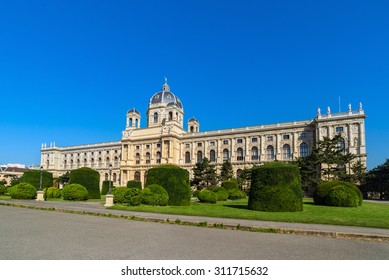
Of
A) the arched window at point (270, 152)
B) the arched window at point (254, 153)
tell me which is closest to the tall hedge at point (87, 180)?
the arched window at point (254, 153)

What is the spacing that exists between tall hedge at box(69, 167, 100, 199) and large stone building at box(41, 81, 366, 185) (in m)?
32.0

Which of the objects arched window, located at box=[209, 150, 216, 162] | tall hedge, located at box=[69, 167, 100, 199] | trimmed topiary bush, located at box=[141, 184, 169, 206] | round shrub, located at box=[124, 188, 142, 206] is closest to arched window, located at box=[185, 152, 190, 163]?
arched window, located at box=[209, 150, 216, 162]

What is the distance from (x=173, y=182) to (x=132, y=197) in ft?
12.0

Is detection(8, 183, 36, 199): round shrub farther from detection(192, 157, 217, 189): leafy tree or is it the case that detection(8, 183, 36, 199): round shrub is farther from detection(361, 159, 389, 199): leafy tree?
detection(361, 159, 389, 199): leafy tree

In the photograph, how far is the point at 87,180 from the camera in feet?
97.2

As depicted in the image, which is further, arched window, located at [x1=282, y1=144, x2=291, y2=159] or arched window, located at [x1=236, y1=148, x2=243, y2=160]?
arched window, located at [x1=236, y1=148, x2=243, y2=160]

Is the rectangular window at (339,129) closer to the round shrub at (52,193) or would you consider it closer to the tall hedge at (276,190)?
the tall hedge at (276,190)

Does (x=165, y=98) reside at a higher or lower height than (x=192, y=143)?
higher

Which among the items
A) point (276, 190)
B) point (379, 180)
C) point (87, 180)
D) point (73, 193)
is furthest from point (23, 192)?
point (379, 180)

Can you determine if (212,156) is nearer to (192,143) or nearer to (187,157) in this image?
(192,143)

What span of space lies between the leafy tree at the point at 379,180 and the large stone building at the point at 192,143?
4.28 m

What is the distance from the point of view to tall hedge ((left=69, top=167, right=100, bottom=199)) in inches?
1147

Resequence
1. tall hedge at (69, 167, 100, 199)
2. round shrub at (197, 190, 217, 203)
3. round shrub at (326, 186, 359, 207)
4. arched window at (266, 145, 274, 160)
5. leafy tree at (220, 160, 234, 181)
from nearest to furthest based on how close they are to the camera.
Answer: round shrub at (326, 186, 359, 207)
round shrub at (197, 190, 217, 203)
tall hedge at (69, 167, 100, 199)
leafy tree at (220, 160, 234, 181)
arched window at (266, 145, 274, 160)
